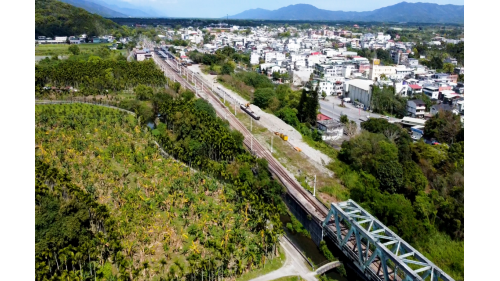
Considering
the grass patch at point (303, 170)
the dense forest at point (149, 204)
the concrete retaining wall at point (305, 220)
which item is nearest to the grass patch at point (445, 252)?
the concrete retaining wall at point (305, 220)

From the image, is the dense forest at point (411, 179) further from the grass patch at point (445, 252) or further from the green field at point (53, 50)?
the green field at point (53, 50)

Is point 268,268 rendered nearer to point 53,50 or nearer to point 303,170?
point 303,170

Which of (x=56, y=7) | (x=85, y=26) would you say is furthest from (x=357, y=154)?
(x=56, y=7)

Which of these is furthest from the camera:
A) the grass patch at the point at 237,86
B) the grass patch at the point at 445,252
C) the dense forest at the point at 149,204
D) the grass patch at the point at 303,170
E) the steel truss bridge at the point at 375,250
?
Answer: the grass patch at the point at 237,86

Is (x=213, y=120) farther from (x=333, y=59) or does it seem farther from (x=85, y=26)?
(x=85, y=26)

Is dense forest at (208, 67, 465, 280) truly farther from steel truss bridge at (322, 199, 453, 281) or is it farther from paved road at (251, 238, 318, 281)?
paved road at (251, 238, 318, 281)

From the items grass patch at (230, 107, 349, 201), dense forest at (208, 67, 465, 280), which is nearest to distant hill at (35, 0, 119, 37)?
dense forest at (208, 67, 465, 280)
